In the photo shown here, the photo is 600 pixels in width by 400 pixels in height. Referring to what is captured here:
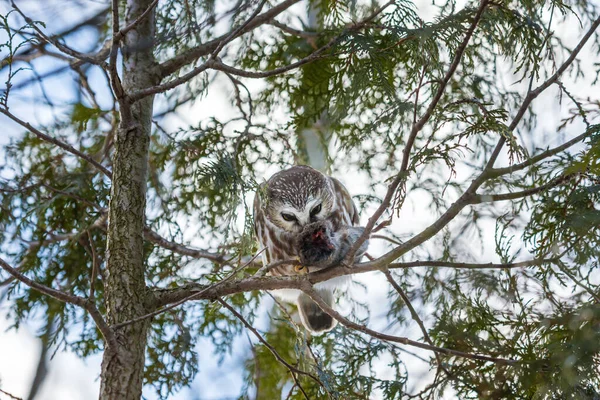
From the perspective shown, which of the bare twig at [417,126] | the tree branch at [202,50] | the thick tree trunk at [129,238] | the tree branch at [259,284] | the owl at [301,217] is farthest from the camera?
the owl at [301,217]

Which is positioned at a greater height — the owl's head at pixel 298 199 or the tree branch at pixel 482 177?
the owl's head at pixel 298 199

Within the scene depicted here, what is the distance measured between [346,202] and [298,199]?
1.90ft

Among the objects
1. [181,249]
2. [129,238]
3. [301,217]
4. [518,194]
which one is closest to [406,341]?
[518,194]

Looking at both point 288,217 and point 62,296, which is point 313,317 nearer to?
point 288,217

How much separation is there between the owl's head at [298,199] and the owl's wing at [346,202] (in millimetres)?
153

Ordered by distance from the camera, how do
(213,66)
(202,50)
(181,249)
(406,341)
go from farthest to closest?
(181,249), (202,50), (213,66), (406,341)

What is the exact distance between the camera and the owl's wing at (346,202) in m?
4.01

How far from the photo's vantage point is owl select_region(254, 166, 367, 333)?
3.57 metres

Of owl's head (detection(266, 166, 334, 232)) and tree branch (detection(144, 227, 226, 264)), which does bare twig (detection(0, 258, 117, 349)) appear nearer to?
tree branch (detection(144, 227, 226, 264))

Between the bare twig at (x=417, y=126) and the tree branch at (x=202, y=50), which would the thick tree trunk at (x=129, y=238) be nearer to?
the tree branch at (x=202, y=50)

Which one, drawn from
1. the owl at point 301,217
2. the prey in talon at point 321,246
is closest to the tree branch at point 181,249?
the owl at point 301,217

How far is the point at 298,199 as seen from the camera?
3.64 metres

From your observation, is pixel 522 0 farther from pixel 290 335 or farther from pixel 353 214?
pixel 290 335

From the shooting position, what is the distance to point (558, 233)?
8.15 feet
